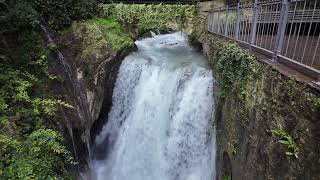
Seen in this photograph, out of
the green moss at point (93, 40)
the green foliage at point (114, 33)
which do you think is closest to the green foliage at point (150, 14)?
the green foliage at point (114, 33)

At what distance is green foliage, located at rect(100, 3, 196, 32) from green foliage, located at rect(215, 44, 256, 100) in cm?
461

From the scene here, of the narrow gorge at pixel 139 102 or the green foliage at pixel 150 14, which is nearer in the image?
the narrow gorge at pixel 139 102

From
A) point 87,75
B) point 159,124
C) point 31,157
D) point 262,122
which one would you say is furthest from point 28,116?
point 262,122

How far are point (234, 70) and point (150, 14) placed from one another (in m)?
5.85

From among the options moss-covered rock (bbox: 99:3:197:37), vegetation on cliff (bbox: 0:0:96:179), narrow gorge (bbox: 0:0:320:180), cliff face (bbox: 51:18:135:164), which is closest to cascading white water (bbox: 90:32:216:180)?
narrow gorge (bbox: 0:0:320:180)

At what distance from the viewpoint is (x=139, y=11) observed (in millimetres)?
11297

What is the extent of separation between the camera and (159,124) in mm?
8742

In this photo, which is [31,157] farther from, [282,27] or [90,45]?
[282,27]

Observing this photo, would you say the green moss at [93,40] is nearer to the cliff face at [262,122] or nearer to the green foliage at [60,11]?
the green foliage at [60,11]

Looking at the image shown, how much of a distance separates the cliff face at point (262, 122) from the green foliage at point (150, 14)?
3.69 m

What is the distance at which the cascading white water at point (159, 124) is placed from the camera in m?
7.95

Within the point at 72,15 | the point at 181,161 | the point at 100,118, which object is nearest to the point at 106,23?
the point at 72,15

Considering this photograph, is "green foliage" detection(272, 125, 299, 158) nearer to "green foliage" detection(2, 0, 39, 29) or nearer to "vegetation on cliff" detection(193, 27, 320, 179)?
"vegetation on cliff" detection(193, 27, 320, 179)

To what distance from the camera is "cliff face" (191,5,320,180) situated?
3624mm
